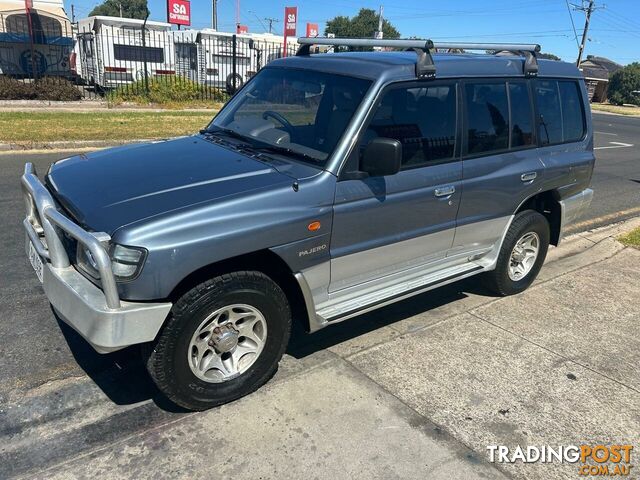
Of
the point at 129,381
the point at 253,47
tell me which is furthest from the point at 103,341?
the point at 253,47

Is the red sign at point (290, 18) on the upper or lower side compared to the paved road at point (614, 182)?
upper

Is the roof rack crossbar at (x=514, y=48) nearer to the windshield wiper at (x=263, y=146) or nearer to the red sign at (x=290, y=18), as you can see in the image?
the windshield wiper at (x=263, y=146)

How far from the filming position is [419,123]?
146 inches

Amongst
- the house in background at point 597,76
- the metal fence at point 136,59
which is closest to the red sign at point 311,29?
the metal fence at point 136,59

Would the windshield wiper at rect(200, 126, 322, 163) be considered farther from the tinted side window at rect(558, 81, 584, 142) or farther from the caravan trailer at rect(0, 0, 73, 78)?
the caravan trailer at rect(0, 0, 73, 78)

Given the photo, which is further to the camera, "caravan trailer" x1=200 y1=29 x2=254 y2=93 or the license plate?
"caravan trailer" x1=200 y1=29 x2=254 y2=93

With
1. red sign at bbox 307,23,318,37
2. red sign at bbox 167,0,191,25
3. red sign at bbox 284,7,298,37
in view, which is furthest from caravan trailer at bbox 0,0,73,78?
red sign at bbox 307,23,318,37

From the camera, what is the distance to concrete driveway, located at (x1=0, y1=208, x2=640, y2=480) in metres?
2.76

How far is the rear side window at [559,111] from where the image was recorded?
463cm

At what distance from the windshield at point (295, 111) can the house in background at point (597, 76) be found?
3757 centimetres

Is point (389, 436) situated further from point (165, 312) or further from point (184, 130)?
point (184, 130)

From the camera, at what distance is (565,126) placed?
4.89 meters

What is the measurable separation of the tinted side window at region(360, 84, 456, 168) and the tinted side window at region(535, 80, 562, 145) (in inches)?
45.6

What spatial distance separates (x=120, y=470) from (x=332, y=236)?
1.68 metres
